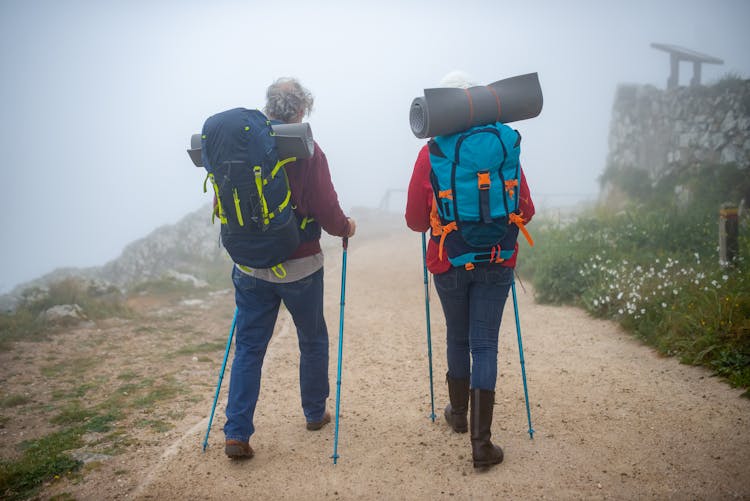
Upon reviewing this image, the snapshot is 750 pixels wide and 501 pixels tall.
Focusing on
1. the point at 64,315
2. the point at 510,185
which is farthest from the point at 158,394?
the point at 510,185

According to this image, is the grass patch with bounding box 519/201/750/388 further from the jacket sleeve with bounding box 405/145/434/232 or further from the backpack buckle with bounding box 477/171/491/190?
the jacket sleeve with bounding box 405/145/434/232

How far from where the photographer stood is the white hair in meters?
3.36

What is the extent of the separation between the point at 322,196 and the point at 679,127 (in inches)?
483

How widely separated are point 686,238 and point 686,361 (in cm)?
389

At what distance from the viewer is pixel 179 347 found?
276 inches

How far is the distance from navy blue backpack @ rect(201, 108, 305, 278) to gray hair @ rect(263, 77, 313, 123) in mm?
252

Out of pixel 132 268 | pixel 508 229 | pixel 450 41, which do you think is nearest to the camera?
pixel 508 229

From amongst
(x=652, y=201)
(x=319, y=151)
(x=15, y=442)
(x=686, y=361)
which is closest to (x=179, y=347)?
(x=15, y=442)

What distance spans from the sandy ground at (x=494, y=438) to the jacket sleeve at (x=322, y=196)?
64.8 inches

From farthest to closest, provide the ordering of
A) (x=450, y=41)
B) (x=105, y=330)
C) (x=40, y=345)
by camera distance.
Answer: (x=450, y=41) → (x=105, y=330) → (x=40, y=345)

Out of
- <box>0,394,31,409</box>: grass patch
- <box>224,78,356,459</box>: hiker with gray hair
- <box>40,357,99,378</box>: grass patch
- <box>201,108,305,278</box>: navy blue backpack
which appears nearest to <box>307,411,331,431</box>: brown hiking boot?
<box>224,78,356,459</box>: hiker with gray hair

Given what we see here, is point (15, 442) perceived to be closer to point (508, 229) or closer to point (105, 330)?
point (105, 330)

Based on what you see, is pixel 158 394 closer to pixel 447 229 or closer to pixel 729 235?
pixel 447 229

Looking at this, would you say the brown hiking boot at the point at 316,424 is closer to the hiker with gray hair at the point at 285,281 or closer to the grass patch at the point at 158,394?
the hiker with gray hair at the point at 285,281
